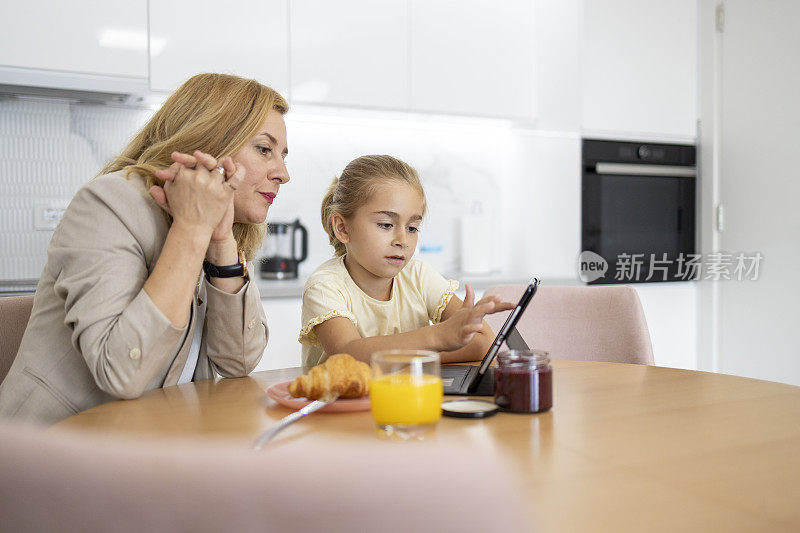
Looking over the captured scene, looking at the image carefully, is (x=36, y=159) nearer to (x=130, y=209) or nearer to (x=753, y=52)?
(x=130, y=209)

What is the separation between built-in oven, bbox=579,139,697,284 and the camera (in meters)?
3.39

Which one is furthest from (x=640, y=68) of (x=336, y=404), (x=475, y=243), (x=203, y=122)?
(x=336, y=404)

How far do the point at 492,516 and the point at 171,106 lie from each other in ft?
4.06

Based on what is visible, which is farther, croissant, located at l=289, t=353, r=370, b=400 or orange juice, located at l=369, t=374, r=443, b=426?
croissant, located at l=289, t=353, r=370, b=400

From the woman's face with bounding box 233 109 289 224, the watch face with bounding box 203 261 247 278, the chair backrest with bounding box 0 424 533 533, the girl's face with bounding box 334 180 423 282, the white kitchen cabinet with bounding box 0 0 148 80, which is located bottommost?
the chair backrest with bounding box 0 424 533 533

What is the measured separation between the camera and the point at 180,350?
123cm

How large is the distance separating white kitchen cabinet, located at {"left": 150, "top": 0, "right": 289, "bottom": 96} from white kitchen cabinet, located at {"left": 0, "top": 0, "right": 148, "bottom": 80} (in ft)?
0.19

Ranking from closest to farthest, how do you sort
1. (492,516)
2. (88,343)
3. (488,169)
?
(492,516), (88,343), (488,169)

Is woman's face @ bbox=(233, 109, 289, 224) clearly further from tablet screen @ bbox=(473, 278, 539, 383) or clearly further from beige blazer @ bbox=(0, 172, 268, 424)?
tablet screen @ bbox=(473, 278, 539, 383)

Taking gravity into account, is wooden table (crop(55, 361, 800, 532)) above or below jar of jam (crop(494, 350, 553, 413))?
below

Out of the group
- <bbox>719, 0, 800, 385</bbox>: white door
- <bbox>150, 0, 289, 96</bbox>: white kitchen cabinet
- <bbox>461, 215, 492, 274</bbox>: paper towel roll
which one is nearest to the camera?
<bbox>150, 0, 289, 96</bbox>: white kitchen cabinet

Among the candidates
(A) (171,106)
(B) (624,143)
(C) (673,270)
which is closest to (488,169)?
(B) (624,143)

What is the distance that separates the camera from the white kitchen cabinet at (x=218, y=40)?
2578mm

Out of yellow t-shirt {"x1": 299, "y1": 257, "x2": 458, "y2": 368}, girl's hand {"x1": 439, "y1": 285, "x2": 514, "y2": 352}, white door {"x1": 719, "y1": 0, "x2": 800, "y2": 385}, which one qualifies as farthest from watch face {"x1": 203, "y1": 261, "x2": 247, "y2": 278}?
white door {"x1": 719, "y1": 0, "x2": 800, "y2": 385}
